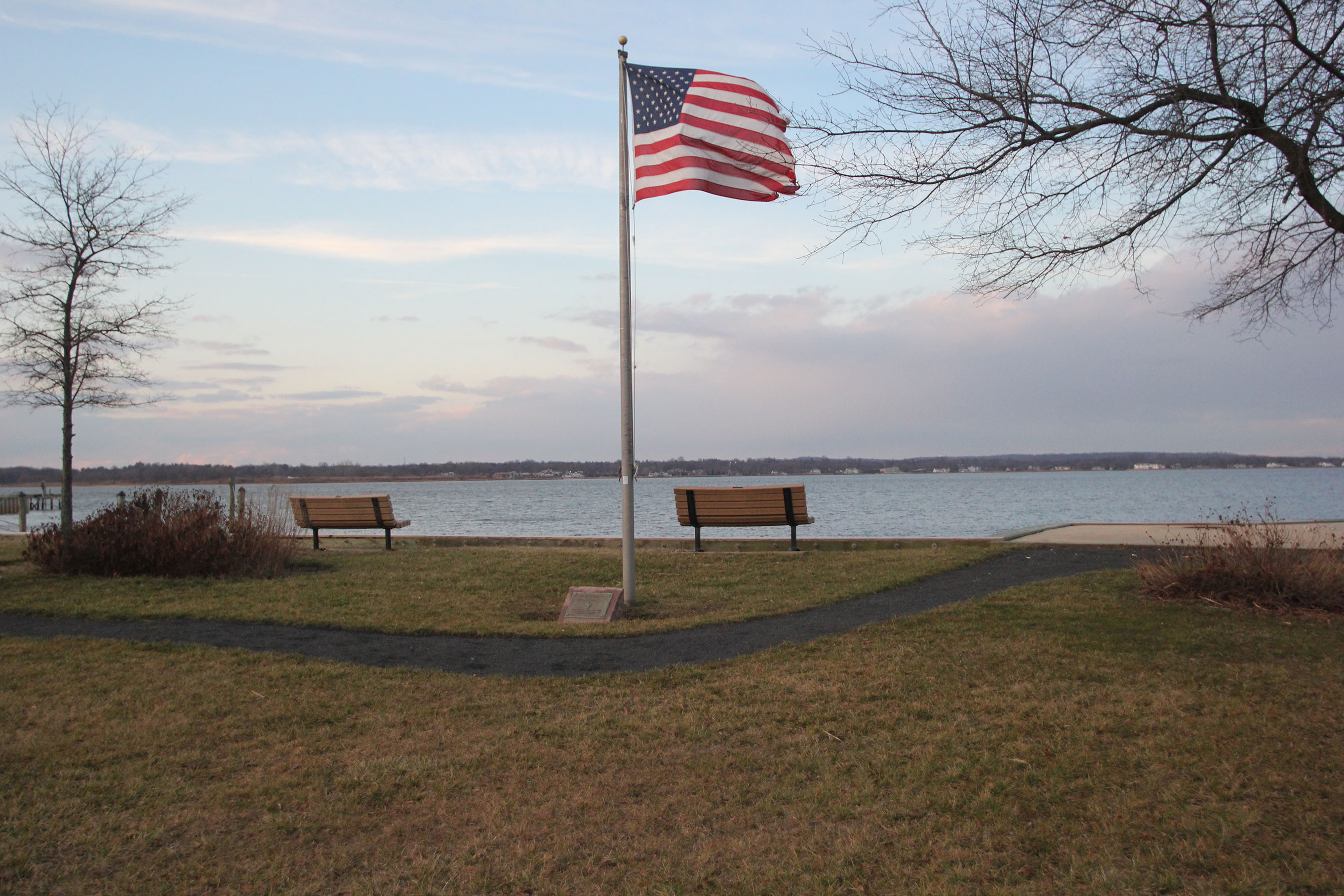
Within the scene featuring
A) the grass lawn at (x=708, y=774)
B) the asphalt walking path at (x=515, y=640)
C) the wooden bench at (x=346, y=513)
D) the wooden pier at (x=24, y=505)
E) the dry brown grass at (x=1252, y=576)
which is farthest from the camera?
the wooden pier at (x=24, y=505)

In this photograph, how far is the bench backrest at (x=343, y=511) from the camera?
1375 centimetres

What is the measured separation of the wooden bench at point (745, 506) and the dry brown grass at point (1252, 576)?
4729mm

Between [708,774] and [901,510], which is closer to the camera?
[708,774]

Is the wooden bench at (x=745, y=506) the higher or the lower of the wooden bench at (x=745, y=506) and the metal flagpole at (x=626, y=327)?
the lower

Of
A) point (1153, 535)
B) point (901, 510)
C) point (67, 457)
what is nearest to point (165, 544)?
point (67, 457)

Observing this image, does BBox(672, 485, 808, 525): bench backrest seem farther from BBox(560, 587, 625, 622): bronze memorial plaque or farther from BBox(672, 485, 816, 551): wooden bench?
BBox(560, 587, 625, 622): bronze memorial plaque

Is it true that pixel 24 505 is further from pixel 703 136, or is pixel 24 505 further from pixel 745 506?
pixel 703 136

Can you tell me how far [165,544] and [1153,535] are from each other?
42.5 ft

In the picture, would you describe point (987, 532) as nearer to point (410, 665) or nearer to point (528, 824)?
point (410, 665)

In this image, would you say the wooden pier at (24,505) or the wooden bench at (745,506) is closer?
the wooden bench at (745,506)

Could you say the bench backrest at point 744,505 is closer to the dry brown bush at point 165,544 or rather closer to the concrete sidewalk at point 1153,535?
the concrete sidewalk at point 1153,535

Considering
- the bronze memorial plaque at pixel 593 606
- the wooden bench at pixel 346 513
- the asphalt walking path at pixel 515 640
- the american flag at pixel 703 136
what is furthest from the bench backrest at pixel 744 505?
the american flag at pixel 703 136

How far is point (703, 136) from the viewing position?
8219 millimetres

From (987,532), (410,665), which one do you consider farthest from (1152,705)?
(987,532)
